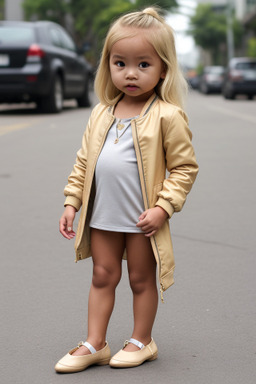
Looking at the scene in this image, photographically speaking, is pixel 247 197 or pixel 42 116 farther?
pixel 42 116

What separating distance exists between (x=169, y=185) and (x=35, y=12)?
56.7 m

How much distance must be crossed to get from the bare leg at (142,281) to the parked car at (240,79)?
2207 centimetres

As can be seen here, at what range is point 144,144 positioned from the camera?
281 centimetres

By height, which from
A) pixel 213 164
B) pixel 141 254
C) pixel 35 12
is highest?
pixel 141 254

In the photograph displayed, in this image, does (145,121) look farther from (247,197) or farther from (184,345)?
(247,197)

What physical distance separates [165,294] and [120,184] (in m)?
1.19

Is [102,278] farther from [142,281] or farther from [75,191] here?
[75,191]

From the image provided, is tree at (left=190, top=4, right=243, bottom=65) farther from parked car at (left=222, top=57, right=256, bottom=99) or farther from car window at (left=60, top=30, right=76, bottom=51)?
car window at (left=60, top=30, right=76, bottom=51)

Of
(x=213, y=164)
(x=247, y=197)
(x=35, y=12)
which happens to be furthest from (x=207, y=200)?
(x=35, y=12)

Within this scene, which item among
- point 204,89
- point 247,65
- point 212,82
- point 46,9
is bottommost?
point 46,9

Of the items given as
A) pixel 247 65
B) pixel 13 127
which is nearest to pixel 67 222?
pixel 13 127

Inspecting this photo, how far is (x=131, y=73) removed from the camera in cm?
283

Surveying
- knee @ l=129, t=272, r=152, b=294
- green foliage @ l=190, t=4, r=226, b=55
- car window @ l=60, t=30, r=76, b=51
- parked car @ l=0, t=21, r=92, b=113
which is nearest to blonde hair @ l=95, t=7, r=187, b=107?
knee @ l=129, t=272, r=152, b=294

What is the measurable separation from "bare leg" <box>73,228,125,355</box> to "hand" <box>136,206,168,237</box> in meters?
0.16
